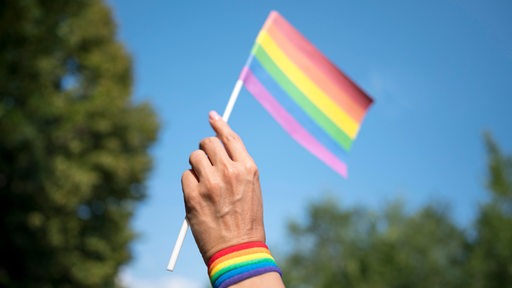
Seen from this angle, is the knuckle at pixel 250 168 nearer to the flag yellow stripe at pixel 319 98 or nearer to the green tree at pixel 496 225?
the flag yellow stripe at pixel 319 98

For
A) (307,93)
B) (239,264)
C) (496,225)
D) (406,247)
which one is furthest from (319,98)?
(406,247)

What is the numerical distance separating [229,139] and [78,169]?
56.6 ft

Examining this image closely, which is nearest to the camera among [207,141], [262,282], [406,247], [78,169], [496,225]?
[262,282]

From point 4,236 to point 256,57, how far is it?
1810 cm

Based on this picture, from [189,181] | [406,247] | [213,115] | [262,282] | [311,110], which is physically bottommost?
[262,282]

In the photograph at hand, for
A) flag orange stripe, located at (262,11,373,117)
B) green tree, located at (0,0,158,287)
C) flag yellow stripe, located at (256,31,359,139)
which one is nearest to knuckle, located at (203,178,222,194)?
flag yellow stripe, located at (256,31,359,139)

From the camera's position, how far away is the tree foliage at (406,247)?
2505 cm

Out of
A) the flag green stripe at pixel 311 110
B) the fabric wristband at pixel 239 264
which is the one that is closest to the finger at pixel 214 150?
the fabric wristband at pixel 239 264

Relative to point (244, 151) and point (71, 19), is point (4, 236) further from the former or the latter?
point (244, 151)

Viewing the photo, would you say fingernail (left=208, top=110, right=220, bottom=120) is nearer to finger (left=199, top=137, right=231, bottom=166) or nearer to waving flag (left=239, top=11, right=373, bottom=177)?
finger (left=199, top=137, right=231, bottom=166)

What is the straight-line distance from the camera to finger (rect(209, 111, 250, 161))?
6.31 feet

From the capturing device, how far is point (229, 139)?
198cm

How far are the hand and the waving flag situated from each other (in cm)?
129

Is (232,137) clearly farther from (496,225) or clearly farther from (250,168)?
(496,225)
